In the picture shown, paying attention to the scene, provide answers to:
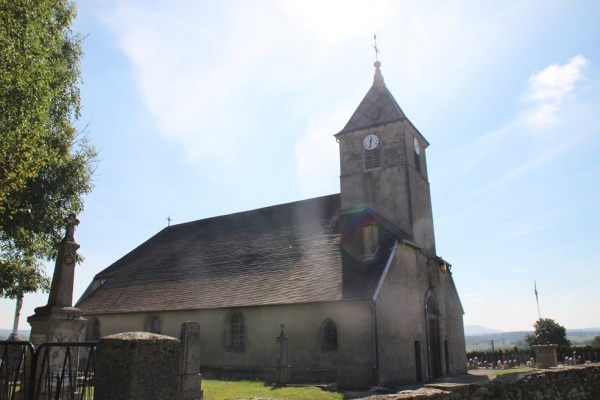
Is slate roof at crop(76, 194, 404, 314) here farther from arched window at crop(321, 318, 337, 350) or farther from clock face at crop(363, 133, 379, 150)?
clock face at crop(363, 133, 379, 150)

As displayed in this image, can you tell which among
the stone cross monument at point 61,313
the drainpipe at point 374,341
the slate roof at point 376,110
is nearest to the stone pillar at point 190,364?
the stone cross monument at point 61,313

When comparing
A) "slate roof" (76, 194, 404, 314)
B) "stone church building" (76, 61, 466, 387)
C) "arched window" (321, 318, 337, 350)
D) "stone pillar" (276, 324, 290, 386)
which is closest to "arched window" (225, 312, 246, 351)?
"stone church building" (76, 61, 466, 387)

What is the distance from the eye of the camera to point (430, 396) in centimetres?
771

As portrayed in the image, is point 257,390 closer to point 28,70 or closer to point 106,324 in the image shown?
point 28,70

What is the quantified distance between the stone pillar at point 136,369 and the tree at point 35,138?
33.4ft

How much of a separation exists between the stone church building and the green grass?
6.81 ft

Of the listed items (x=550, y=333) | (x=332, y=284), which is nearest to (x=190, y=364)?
(x=332, y=284)

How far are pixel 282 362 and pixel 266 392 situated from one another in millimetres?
2434

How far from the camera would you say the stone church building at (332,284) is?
1952cm

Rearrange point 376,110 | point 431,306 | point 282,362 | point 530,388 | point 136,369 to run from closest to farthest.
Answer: point 136,369, point 530,388, point 282,362, point 431,306, point 376,110

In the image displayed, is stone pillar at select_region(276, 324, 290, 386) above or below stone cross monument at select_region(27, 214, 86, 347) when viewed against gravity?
below

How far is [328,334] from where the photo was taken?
19.8 m

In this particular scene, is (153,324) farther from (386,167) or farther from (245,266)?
(386,167)

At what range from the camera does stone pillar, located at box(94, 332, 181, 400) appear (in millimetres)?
3521
